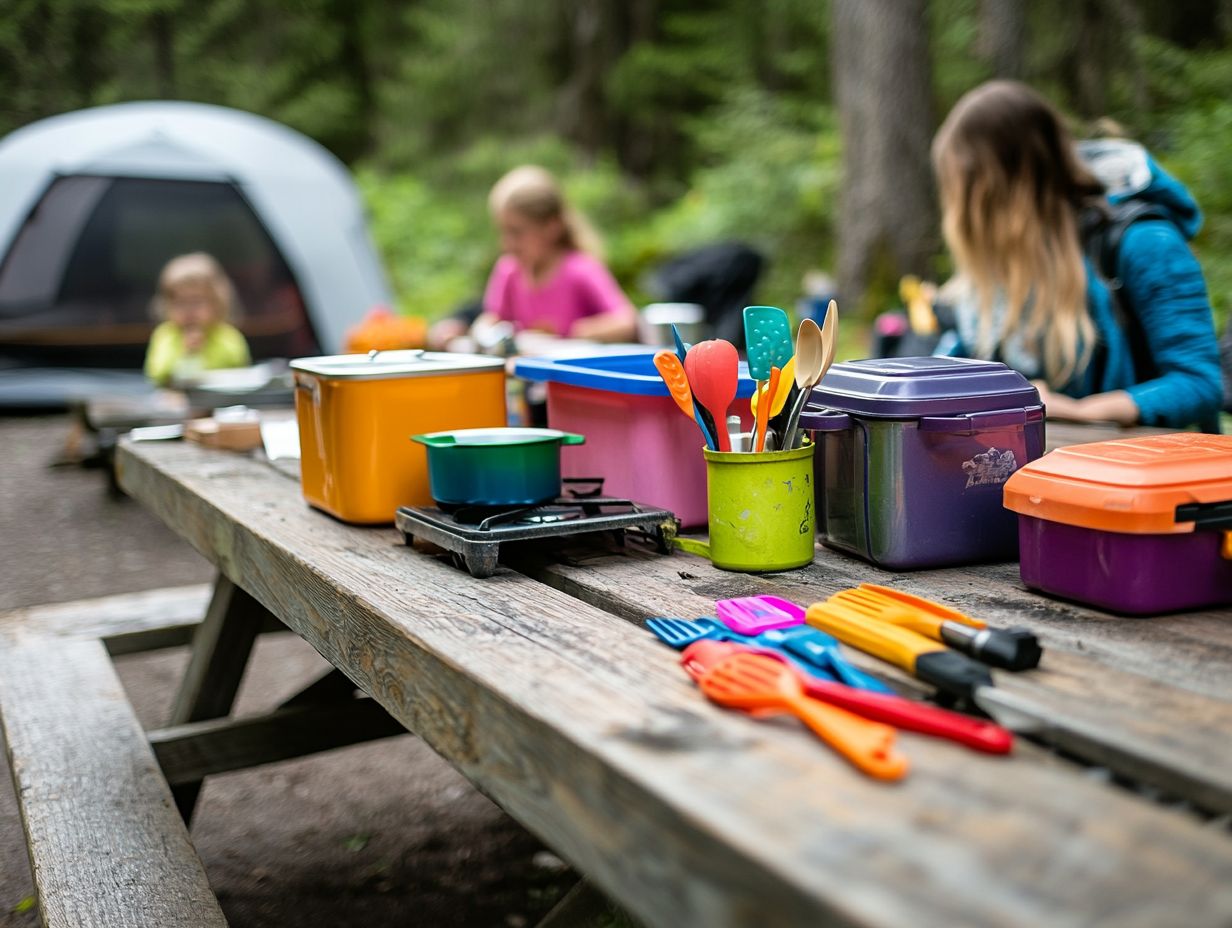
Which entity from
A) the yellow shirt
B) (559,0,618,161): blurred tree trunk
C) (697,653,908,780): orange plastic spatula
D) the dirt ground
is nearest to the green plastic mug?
(697,653,908,780): orange plastic spatula

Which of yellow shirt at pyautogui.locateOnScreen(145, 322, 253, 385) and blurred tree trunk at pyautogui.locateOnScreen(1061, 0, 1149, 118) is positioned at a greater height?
blurred tree trunk at pyautogui.locateOnScreen(1061, 0, 1149, 118)

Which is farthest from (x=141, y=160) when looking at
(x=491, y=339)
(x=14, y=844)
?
(x=14, y=844)

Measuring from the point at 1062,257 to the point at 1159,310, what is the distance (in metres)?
0.23

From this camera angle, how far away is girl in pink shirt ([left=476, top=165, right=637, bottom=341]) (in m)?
4.77

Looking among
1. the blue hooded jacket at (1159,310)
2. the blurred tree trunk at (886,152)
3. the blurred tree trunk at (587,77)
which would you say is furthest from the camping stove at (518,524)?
the blurred tree trunk at (587,77)

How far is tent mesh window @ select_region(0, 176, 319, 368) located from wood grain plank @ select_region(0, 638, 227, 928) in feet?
19.7

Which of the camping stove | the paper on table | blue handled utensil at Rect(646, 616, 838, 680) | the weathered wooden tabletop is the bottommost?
the weathered wooden tabletop

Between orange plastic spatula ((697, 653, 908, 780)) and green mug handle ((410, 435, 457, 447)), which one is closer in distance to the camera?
orange plastic spatula ((697, 653, 908, 780))

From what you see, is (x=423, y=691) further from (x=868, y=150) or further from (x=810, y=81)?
(x=810, y=81)

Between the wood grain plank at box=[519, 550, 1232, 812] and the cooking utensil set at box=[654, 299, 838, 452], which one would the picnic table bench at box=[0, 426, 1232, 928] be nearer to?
the wood grain plank at box=[519, 550, 1232, 812]

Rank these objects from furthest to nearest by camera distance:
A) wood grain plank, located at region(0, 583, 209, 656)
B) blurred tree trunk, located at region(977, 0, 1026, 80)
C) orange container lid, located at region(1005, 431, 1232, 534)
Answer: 1. blurred tree trunk, located at region(977, 0, 1026, 80)
2. wood grain plank, located at region(0, 583, 209, 656)
3. orange container lid, located at region(1005, 431, 1232, 534)

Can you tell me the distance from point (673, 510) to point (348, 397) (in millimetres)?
462

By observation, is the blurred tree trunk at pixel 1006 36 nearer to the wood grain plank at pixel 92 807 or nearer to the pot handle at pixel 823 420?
the wood grain plank at pixel 92 807

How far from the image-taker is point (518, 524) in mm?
1372
